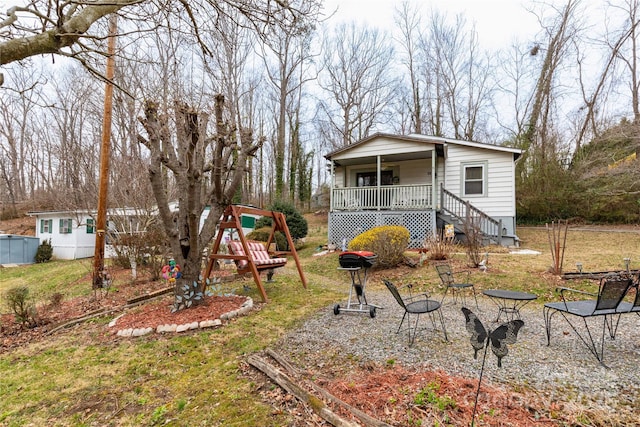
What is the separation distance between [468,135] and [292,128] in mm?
13567

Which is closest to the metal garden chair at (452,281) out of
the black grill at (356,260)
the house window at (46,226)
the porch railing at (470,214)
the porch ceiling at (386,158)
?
the black grill at (356,260)

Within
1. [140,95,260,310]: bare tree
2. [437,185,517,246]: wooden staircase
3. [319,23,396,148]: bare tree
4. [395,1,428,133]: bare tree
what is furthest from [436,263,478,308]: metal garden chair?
[319,23,396,148]: bare tree

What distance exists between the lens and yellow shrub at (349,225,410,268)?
8.38 meters

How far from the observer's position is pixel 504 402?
2.41m

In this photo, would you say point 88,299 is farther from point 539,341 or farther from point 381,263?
point 539,341

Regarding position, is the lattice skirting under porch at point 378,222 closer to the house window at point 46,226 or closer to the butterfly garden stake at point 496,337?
the butterfly garden stake at point 496,337

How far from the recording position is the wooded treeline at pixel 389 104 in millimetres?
10367

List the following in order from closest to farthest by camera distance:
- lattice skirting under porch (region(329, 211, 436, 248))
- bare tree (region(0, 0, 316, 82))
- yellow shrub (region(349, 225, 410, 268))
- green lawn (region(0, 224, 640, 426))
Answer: bare tree (region(0, 0, 316, 82))
green lawn (region(0, 224, 640, 426))
yellow shrub (region(349, 225, 410, 268))
lattice skirting under porch (region(329, 211, 436, 248))

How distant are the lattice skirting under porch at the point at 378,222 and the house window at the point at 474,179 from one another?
255cm

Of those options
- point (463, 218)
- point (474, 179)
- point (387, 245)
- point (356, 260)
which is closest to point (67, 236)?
point (387, 245)

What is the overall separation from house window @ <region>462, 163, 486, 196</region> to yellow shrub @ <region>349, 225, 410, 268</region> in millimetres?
5468

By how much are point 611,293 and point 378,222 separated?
879 centimetres

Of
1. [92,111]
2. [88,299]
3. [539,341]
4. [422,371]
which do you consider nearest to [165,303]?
[88,299]

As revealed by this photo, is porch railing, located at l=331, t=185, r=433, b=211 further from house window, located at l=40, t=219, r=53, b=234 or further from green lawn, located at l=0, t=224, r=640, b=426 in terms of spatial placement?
house window, located at l=40, t=219, r=53, b=234
